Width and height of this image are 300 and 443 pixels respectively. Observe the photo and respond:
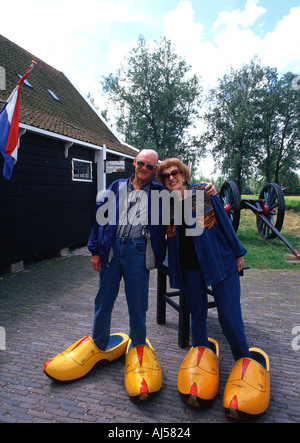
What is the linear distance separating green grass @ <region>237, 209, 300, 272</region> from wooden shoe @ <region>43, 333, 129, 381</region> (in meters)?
5.27

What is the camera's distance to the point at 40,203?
6.90 metres

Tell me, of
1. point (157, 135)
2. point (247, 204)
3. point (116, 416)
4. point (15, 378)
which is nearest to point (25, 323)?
point (15, 378)

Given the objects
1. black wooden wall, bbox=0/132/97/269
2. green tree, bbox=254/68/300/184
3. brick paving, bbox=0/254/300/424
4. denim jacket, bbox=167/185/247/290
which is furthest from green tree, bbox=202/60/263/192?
denim jacket, bbox=167/185/247/290

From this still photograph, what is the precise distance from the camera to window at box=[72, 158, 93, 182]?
8.40 metres

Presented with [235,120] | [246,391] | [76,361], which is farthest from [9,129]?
[235,120]

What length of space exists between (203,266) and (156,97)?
27285 mm

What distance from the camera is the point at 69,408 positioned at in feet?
7.04

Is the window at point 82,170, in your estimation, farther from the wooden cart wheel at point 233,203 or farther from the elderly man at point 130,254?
the elderly man at point 130,254

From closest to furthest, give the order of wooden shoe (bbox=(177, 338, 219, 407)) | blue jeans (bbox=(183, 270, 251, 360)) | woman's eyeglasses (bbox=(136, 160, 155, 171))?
wooden shoe (bbox=(177, 338, 219, 407)) → blue jeans (bbox=(183, 270, 251, 360)) → woman's eyeglasses (bbox=(136, 160, 155, 171))

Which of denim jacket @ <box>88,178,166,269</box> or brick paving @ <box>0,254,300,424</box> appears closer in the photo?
brick paving @ <box>0,254,300,424</box>

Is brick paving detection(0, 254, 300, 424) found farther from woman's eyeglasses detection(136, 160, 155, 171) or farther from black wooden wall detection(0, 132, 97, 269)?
woman's eyeglasses detection(136, 160, 155, 171)

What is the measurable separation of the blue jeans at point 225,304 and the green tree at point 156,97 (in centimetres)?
2456

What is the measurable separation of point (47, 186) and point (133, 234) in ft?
17.6
